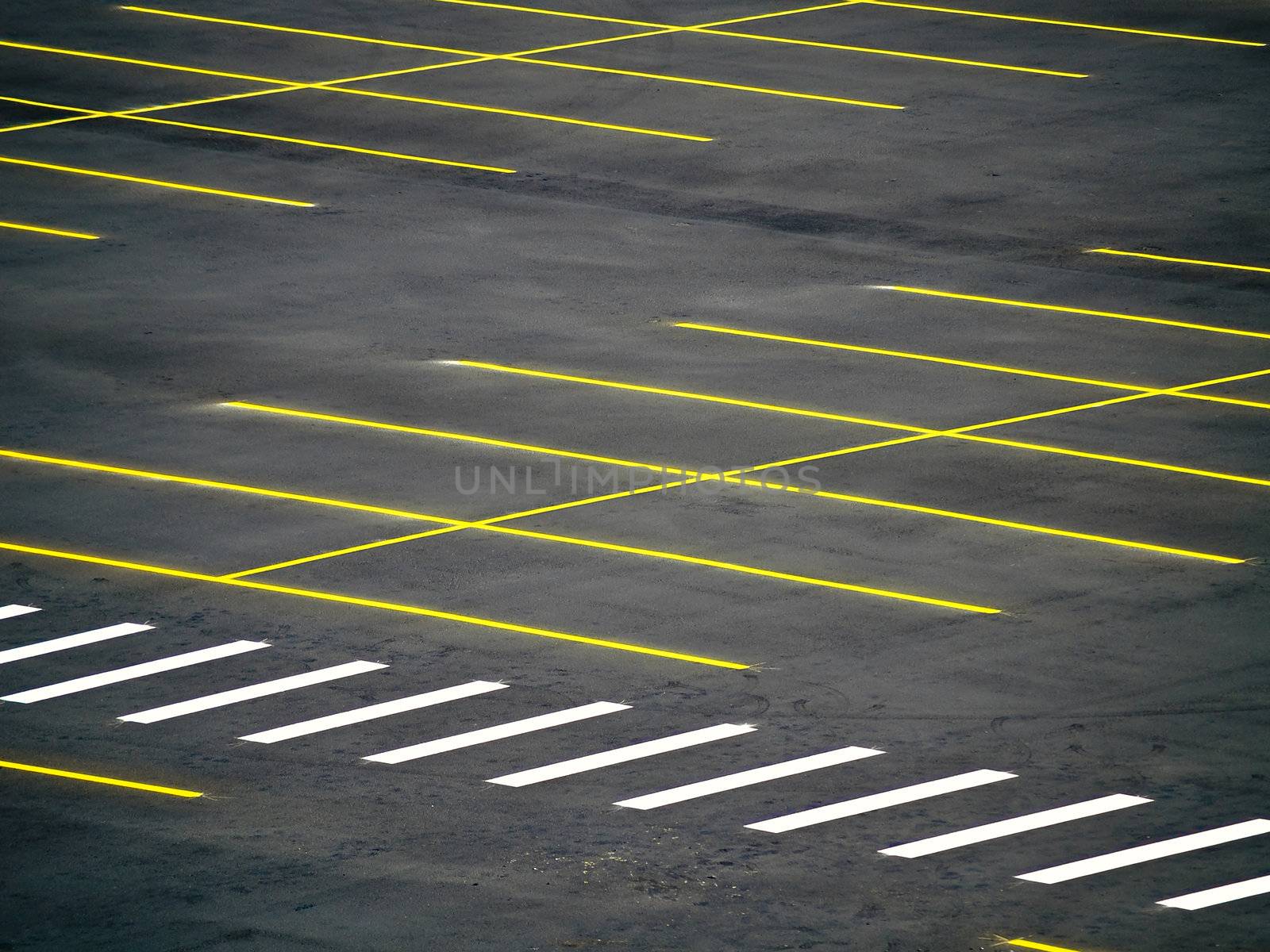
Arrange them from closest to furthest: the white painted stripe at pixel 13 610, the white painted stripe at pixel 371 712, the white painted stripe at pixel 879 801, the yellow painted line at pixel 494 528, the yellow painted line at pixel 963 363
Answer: the white painted stripe at pixel 879 801 → the white painted stripe at pixel 371 712 → the white painted stripe at pixel 13 610 → the yellow painted line at pixel 494 528 → the yellow painted line at pixel 963 363

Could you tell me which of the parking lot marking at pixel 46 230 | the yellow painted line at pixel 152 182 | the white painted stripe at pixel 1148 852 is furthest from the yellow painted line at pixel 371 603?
the yellow painted line at pixel 152 182

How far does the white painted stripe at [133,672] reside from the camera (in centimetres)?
1474

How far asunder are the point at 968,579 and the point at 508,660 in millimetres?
3400

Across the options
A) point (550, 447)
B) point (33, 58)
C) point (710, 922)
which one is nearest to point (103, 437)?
point (550, 447)

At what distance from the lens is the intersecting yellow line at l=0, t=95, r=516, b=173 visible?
25.6 meters

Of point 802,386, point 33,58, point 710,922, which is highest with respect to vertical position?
point 33,58

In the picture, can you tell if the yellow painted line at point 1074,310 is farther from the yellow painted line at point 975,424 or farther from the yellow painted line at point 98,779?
the yellow painted line at point 98,779

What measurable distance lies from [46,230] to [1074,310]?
33.0 feet

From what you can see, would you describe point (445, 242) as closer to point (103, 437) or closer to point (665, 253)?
point (665, 253)

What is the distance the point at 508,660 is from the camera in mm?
15266

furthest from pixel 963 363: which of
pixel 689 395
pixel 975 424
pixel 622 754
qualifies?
pixel 622 754

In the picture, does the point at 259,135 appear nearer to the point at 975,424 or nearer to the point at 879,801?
the point at 975,424

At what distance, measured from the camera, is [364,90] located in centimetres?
2814

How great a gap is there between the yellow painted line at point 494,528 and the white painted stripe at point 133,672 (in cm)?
242
